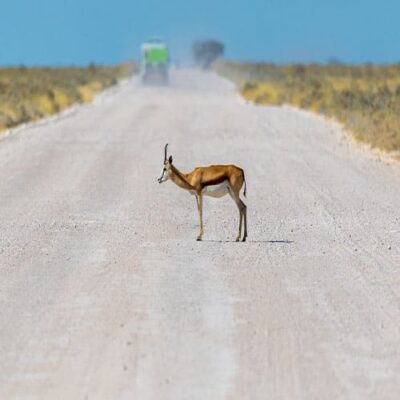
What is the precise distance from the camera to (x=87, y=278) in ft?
34.3

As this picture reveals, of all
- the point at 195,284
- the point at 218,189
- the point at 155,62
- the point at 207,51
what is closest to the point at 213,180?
Answer: the point at 218,189

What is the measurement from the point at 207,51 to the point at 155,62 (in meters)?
73.3

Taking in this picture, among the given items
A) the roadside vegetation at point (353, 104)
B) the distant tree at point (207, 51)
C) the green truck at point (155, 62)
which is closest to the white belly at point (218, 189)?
the roadside vegetation at point (353, 104)

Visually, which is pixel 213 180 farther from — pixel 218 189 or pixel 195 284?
pixel 195 284

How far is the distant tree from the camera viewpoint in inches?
5591

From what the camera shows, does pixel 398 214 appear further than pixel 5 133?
No

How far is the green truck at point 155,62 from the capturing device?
2707 inches

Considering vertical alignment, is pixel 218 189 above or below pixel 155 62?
above

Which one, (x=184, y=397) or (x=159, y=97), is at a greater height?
(x=184, y=397)

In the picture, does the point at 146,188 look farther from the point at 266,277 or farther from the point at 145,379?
the point at 145,379

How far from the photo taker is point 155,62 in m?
70.2

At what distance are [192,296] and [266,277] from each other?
110 centimetres

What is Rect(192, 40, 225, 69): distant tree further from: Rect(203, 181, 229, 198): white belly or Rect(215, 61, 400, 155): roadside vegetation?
Rect(203, 181, 229, 198): white belly

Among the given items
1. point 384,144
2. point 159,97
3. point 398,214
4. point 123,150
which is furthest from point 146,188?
point 159,97
